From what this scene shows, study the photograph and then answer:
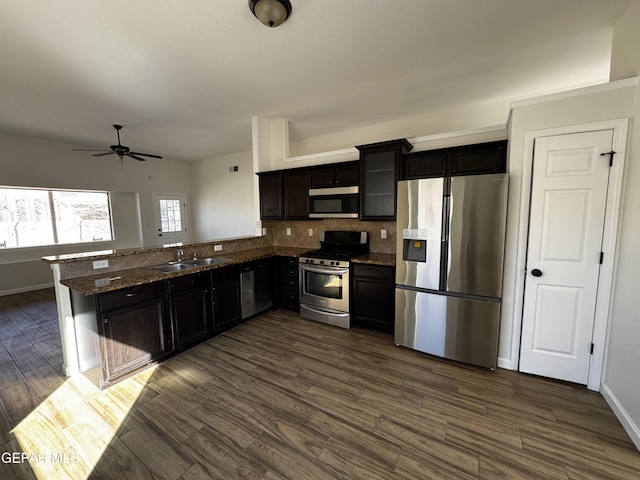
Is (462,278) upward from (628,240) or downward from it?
downward

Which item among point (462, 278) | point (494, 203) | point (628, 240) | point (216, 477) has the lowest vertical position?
point (216, 477)

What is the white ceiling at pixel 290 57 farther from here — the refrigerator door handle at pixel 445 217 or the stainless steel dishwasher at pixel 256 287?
the stainless steel dishwasher at pixel 256 287

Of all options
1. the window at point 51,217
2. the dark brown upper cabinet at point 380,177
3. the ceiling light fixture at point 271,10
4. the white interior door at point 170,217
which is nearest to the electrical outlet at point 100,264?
the ceiling light fixture at point 271,10

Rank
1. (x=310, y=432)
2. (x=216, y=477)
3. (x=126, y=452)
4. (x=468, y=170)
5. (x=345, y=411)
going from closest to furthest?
(x=216, y=477), (x=126, y=452), (x=310, y=432), (x=345, y=411), (x=468, y=170)

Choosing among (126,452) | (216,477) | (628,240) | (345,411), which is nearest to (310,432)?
(345,411)

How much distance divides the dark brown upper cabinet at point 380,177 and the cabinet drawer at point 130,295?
246cm

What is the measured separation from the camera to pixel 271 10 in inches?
71.2

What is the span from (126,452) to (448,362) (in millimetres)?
2704

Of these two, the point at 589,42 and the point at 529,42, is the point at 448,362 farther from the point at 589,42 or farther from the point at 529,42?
the point at 589,42

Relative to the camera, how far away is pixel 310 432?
1.79m

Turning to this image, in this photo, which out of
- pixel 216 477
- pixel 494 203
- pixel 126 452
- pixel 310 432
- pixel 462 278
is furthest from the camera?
pixel 462 278

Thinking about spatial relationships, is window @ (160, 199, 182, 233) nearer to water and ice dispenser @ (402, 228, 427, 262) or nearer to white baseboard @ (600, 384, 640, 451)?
water and ice dispenser @ (402, 228, 427, 262)

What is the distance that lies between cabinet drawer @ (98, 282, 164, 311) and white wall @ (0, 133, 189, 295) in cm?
467

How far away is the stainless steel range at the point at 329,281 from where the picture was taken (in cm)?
334
